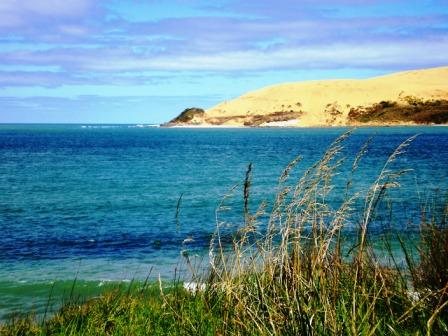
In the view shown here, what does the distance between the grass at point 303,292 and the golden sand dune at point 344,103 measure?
13527 cm

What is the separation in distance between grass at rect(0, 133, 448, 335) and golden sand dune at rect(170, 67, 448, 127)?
135 m

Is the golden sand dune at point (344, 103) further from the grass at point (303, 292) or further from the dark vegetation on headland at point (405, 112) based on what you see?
the grass at point (303, 292)

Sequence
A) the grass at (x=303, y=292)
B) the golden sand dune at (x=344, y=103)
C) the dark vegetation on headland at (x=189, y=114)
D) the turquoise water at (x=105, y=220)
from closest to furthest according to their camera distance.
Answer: the grass at (x=303, y=292) → the turquoise water at (x=105, y=220) → the golden sand dune at (x=344, y=103) → the dark vegetation on headland at (x=189, y=114)

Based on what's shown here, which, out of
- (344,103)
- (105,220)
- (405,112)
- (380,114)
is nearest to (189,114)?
(344,103)

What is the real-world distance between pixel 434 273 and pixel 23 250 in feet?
38.4

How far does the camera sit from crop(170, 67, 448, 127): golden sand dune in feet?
454

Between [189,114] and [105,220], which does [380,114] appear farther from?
[105,220]

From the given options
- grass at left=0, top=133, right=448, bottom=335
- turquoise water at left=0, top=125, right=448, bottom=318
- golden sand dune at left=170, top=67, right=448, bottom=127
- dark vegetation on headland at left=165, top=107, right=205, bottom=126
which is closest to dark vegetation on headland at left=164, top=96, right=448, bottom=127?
golden sand dune at left=170, top=67, right=448, bottom=127

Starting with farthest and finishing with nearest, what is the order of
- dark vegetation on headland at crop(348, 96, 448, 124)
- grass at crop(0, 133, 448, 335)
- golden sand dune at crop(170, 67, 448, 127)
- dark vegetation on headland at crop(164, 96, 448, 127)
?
golden sand dune at crop(170, 67, 448, 127) → dark vegetation on headland at crop(164, 96, 448, 127) → dark vegetation on headland at crop(348, 96, 448, 124) → grass at crop(0, 133, 448, 335)

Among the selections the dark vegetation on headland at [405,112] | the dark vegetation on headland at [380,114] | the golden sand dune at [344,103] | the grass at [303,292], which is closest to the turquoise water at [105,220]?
the grass at [303,292]

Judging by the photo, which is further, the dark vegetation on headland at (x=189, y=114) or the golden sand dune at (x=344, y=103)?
the dark vegetation on headland at (x=189, y=114)

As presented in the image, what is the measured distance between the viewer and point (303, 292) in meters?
4.93

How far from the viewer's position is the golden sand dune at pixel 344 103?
138 m

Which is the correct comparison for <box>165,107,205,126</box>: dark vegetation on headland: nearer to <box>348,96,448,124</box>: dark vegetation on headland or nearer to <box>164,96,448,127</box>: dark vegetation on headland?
<box>164,96,448,127</box>: dark vegetation on headland
